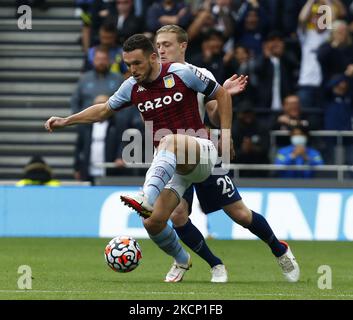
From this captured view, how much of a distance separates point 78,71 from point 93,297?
13.7 m

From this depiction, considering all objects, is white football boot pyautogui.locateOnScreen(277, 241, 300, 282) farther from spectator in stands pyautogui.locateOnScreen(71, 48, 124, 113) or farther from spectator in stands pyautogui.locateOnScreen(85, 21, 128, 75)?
spectator in stands pyautogui.locateOnScreen(85, 21, 128, 75)

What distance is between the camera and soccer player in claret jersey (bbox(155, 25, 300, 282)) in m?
12.0

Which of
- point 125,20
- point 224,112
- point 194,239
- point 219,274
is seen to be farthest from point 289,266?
point 125,20

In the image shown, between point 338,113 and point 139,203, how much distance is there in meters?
10.1

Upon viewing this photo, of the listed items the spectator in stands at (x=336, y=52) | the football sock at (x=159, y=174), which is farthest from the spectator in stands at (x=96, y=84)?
the football sock at (x=159, y=174)

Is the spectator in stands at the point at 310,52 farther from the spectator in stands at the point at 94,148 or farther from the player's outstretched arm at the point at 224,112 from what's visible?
the player's outstretched arm at the point at 224,112

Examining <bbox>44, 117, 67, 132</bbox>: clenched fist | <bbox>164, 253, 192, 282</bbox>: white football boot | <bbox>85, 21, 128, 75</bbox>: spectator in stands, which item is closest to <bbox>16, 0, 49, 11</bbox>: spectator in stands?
<bbox>85, 21, 128, 75</bbox>: spectator in stands

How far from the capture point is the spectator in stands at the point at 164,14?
2128 cm

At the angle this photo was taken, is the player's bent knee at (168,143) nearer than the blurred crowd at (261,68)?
Yes

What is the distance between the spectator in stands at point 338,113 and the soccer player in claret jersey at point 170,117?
862cm

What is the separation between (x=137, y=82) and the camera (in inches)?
462

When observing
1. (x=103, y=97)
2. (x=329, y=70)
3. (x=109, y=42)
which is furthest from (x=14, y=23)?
(x=329, y=70)
